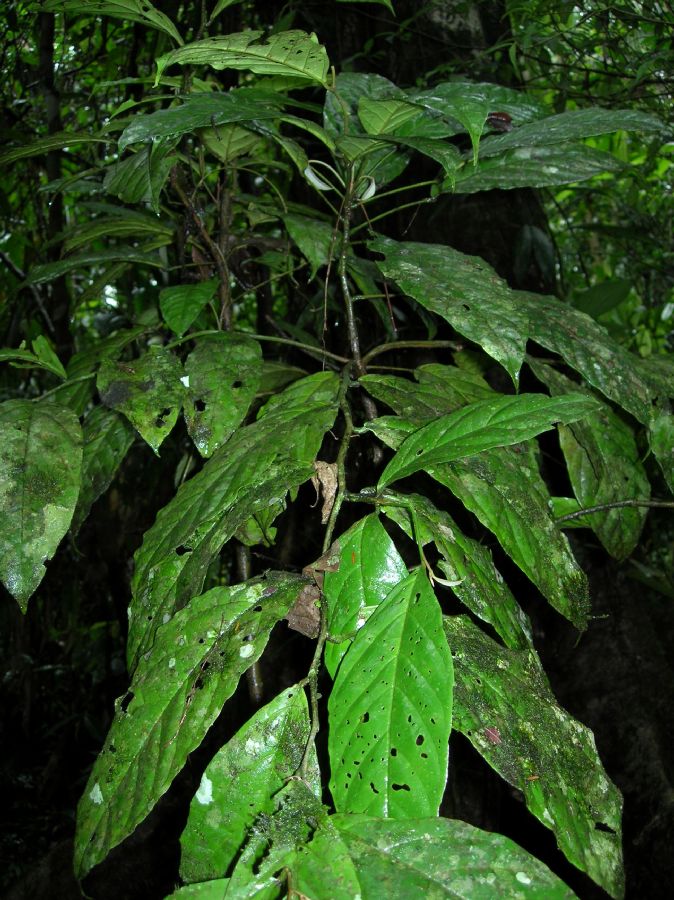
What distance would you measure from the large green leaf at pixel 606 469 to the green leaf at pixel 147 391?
0.50 m

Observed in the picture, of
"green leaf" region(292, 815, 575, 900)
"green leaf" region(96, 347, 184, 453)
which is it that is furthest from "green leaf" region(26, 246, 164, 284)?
"green leaf" region(292, 815, 575, 900)

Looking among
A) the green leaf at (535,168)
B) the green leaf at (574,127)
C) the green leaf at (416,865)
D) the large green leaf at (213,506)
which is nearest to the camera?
the green leaf at (416,865)

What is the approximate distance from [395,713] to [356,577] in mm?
132

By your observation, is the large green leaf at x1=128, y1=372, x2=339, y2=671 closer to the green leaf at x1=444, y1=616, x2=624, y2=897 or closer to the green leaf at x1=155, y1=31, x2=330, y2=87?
the green leaf at x1=444, y1=616, x2=624, y2=897

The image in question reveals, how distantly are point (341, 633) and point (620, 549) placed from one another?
23.4 inches

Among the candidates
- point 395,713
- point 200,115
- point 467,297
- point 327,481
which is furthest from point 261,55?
point 395,713

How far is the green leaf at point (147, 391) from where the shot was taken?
89cm

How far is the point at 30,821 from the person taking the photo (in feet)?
8.29

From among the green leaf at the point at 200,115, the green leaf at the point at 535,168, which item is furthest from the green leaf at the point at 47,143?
the green leaf at the point at 535,168

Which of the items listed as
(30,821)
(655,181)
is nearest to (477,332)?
(655,181)

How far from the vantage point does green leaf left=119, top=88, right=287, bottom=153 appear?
768 mm

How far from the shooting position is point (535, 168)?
1.00m

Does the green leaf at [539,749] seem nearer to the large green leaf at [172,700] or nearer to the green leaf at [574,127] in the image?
the large green leaf at [172,700]

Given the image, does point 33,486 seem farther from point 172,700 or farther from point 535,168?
point 535,168
